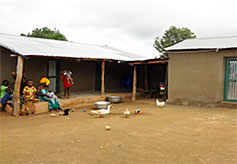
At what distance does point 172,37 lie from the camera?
24438mm

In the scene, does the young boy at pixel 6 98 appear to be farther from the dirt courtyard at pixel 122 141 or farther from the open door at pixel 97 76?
the open door at pixel 97 76

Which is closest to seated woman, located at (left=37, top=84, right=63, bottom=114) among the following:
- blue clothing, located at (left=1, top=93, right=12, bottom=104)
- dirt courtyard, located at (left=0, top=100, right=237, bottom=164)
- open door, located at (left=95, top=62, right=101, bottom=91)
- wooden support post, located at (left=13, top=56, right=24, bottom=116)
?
wooden support post, located at (left=13, top=56, right=24, bottom=116)

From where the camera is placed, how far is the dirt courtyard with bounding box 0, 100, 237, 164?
12.1 feet

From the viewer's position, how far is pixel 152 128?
224 inches

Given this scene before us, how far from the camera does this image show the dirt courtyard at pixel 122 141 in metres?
3.69

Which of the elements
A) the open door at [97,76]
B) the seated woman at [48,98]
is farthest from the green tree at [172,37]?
the seated woman at [48,98]

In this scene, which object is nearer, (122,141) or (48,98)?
(122,141)

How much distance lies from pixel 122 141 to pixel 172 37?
2159 cm

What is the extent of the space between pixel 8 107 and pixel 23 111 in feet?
2.99

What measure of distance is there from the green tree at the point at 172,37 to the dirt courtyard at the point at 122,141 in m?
18.2

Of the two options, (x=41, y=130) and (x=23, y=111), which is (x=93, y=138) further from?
(x=23, y=111)

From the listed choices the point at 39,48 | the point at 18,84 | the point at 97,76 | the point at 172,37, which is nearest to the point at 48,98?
the point at 18,84

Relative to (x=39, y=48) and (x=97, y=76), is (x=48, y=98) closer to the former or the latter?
(x=39, y=48)

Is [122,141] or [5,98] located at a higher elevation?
[5,98]
